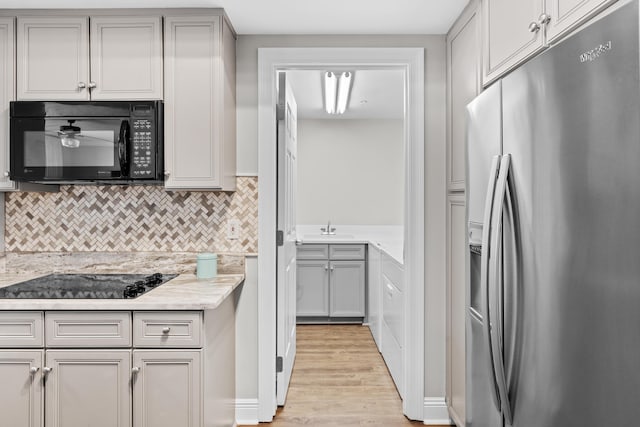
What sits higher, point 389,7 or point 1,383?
point 389,7

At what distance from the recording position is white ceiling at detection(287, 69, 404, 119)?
12.2 feet

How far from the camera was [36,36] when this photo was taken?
7.64 ft

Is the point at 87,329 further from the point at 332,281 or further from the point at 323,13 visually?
the point at 332,281

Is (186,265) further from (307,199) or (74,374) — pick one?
(307,199)

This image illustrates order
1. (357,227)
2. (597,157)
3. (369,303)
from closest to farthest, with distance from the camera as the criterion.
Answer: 1. (597,157)
2. (369,303)
3. (357,227)

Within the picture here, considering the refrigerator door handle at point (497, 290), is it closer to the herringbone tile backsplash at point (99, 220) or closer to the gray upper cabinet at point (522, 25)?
the gray upper cabinet at point (522, 25)

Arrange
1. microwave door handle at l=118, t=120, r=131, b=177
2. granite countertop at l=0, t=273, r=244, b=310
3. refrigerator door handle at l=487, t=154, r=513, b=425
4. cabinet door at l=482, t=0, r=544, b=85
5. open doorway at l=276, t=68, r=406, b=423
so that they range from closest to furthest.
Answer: refrigerator door handle at l=487, t=154, r=513, b=425 → cabinet door at l=482, t=0, r=544, b=85 → granite countertop at l=0, t=273, r=244, b=310 → microwave door handle at l=118, t=120, r=131, b=177 → open doorway at l=276, t=68, r=406, b=423

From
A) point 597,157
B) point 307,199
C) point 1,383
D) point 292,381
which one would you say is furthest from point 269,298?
point 307,199

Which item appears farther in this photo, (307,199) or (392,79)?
(307,199)

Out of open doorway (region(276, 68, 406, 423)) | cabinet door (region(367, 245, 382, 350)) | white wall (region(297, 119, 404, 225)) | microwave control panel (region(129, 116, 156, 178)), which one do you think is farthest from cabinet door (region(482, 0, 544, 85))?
white wall (region(297, 119, 404, 225))

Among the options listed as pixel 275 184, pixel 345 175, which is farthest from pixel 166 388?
pixel 345 175

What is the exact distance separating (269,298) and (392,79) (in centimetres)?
222

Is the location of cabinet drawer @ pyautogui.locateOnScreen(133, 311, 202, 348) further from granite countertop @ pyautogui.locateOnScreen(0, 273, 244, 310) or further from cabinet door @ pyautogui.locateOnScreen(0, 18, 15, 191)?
cabinet door @ pyautogui.locateOnScreen(0, 18, 15, 191)

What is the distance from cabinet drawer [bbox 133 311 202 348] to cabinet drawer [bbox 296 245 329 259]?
2.81 m
